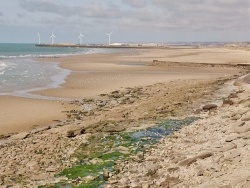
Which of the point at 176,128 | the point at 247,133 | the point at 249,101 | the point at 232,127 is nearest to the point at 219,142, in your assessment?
the point at 247,133

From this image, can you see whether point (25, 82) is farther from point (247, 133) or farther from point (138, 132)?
point (247, 133)

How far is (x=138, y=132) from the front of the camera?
16.7 meters

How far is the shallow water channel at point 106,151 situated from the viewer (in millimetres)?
11312

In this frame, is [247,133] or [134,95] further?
[134,95]

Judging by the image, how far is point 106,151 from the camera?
14.0 metres

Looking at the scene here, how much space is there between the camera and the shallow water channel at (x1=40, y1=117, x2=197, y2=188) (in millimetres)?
11312

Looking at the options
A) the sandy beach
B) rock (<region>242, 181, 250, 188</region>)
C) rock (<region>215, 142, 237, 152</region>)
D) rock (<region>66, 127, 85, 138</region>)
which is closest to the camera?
rock (<region>242, 181, 250, 188</region>)

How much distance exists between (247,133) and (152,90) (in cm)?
1807

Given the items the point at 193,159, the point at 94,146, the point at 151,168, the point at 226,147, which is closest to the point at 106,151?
the point at 94,146

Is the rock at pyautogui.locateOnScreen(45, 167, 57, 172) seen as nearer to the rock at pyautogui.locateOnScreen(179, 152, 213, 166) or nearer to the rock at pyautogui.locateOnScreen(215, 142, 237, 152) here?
the rock at pyautogui.locateOnScreen(179, 152, 213, 166)

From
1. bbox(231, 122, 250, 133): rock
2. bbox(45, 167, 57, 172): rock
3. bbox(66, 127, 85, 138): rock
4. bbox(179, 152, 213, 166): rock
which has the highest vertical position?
bbox(231, 122, 250, 133): rock

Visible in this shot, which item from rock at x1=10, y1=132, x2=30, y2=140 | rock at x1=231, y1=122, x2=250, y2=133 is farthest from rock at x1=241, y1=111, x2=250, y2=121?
rock at x1=10, y1=132, x2=30, y2=140

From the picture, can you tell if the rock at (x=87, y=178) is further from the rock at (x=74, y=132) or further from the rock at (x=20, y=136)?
the rock at (x=20, y=136)

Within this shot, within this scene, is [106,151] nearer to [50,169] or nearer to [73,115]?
[50,169]
